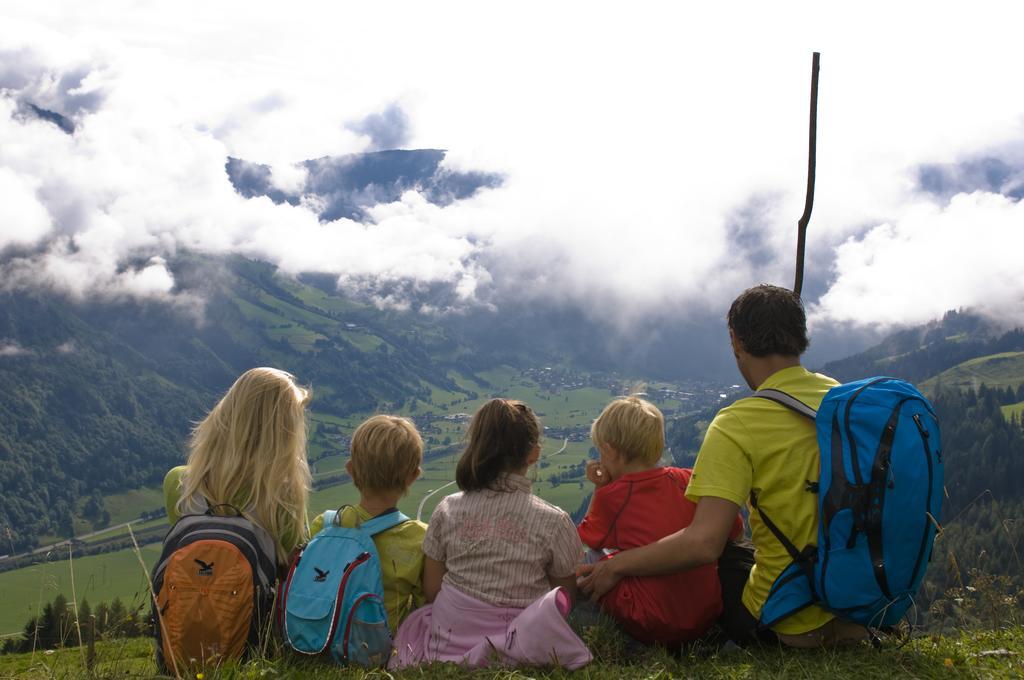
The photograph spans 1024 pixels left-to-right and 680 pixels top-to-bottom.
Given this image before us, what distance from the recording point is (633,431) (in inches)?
260

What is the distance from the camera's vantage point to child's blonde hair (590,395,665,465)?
6.61m

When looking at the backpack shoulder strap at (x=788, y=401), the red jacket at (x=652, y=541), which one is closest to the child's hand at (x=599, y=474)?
the red jacket at (x=652, y=541)

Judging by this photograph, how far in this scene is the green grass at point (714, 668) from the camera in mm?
5258

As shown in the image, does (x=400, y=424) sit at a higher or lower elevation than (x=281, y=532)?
higher

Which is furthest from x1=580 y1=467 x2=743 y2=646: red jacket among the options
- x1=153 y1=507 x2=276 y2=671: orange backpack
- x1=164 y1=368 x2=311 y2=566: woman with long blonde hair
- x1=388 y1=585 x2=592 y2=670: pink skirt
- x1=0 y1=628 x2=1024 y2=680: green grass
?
x1=153 y1=507 x2=276 y2=671: orange backpack

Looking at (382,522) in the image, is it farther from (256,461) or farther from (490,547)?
(256,461)

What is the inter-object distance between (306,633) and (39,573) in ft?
7.97

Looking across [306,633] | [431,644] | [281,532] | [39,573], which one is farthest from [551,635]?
[39,573]

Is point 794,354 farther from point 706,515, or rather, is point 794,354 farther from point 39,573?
point 39,573

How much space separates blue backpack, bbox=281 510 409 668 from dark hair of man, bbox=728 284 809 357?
3529 mm

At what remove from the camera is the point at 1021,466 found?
15650 centimetres

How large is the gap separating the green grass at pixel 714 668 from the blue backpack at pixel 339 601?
208 mm

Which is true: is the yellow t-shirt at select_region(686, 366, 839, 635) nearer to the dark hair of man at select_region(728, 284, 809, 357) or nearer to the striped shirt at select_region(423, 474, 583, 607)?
the dark hair of man at select_region(728, 284, 809, 357)

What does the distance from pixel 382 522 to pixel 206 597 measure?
4.88ft
